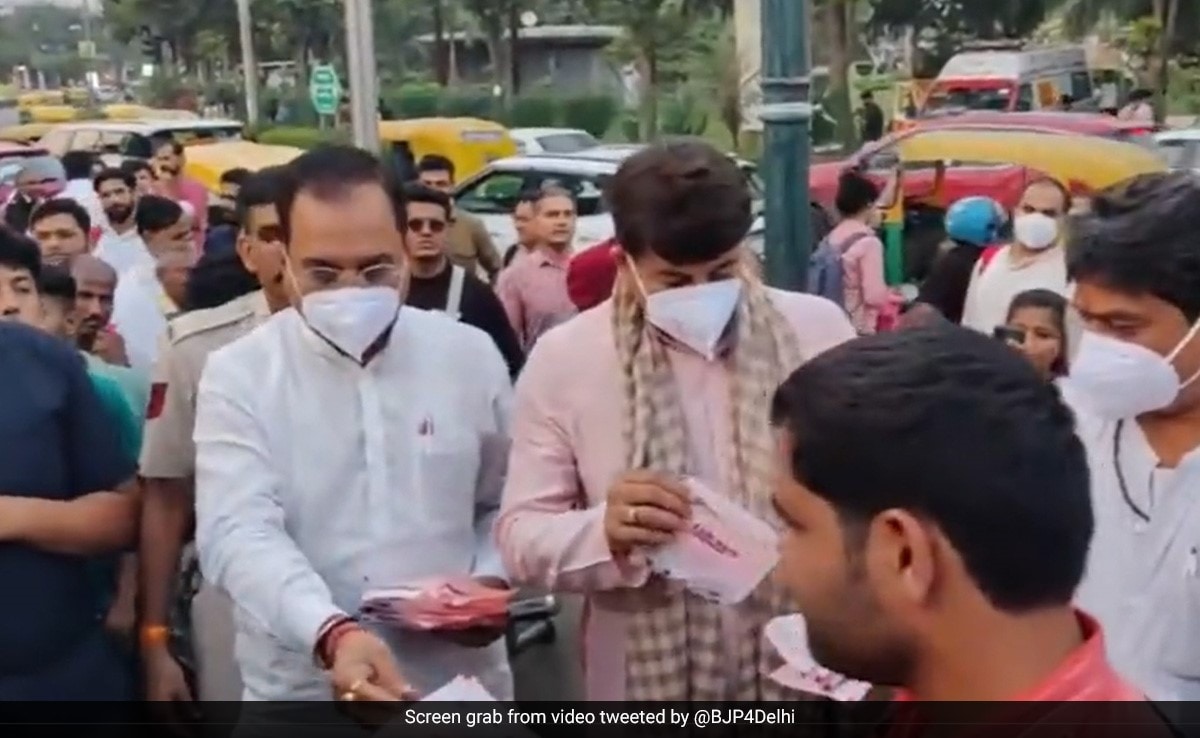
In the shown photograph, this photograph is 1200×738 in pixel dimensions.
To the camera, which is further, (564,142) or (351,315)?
(564,142)

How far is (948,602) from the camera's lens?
1.63 m

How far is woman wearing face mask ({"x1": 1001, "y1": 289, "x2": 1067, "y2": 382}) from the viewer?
4.88 metres

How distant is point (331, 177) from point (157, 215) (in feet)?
16.1

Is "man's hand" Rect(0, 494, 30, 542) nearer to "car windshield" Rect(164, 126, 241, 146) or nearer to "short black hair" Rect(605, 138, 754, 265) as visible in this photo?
"short black hair" Rect(605, 138, 754, 265)

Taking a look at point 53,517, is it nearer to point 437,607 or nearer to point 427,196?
point 437,607

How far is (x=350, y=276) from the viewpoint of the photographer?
3043 mm

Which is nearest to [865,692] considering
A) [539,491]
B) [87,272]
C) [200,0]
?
[539,491]

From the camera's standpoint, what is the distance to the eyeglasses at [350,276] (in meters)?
3.04

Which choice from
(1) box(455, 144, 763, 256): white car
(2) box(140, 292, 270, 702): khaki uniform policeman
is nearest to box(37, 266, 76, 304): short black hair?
(2) box(140, 292, 270, 702): khaki uniform policeman

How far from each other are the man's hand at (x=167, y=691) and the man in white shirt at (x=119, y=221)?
4.76 metres

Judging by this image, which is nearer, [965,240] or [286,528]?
[286,528]

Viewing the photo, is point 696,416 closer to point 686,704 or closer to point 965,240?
point 686,704

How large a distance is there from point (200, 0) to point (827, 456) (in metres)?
49.3

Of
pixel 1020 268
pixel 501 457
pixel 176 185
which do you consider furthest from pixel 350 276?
pixel 176 185
